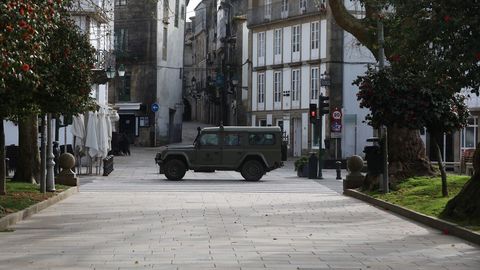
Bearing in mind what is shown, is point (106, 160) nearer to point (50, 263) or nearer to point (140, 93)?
point (50, 263)

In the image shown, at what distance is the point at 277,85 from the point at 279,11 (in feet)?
17.0

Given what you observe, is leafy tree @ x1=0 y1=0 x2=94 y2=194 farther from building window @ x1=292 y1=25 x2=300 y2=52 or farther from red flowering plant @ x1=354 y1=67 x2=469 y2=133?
building window @ x1=292 y1=25 x2=300 y2=52

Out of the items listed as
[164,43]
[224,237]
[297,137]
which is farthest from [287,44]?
[224,237]

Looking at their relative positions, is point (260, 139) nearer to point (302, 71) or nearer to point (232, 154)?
point (232, 154)

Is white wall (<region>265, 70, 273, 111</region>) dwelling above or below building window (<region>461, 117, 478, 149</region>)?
above

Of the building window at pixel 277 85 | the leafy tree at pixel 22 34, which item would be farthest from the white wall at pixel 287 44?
the leafy tree at pixel 22 34

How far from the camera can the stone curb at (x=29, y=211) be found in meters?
13.2

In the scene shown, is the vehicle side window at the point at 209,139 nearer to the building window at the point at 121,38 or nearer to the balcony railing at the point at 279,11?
the balcony railing at the point at 279,11

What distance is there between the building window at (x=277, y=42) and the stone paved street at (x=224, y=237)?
114ft

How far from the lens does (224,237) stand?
39.8ft

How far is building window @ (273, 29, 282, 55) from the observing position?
55.3 meters

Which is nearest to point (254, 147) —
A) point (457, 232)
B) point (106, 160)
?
point (106, 160)

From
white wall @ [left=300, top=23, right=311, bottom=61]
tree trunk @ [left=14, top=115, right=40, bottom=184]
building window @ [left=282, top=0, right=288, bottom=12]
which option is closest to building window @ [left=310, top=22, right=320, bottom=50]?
white wall @ [left=300, top=23, right=311, bottom=61]

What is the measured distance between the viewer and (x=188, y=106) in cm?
10362
